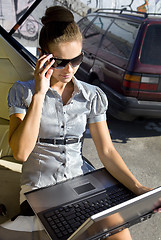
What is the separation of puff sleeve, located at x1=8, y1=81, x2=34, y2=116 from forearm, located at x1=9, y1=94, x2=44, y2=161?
0.47ft

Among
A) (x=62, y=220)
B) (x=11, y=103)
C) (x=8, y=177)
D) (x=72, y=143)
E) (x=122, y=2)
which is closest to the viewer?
(x=62, y=220)

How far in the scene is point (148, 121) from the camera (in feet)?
15.7

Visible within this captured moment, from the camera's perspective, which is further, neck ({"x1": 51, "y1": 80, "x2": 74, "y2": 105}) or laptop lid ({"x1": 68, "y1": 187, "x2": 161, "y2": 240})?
neck ({"x1": 51, "y1": 80, "x2": 74, "y2": 105})

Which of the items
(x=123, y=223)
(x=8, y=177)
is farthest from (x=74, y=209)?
(x=8, y=177)

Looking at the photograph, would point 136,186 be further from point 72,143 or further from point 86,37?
point 86,37

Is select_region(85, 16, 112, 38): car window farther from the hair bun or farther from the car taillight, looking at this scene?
the hair bun

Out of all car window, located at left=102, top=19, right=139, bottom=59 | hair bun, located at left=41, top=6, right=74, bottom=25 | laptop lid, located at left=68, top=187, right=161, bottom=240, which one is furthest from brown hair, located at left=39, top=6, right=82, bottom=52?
car window, located at left=102, top=19, right=139, bottom=59

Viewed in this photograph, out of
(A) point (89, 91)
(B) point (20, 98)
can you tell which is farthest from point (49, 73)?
(A) point (89, 91)

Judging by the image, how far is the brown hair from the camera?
1439 mm

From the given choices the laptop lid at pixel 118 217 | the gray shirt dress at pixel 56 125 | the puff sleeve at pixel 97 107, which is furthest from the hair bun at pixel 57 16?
the laptop lid at pixel 118 217

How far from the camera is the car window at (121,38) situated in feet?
12.7

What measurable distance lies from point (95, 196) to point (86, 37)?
451 cm

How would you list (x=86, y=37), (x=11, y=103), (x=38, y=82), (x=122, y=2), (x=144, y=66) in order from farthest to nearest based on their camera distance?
1. (x=122, y=2)
2. (x=86, y=37)
3. (x=144, y=66)
4. (x=11, y=103)
5. (x=38, y=82)

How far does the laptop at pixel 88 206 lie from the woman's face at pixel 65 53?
0.59m
